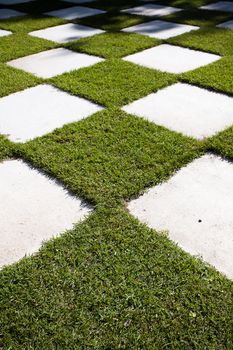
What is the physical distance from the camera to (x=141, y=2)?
7.35 meters

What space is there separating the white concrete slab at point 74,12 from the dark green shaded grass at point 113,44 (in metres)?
1.34

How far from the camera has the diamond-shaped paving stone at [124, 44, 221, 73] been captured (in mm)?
4493

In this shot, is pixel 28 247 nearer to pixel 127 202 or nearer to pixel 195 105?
pixel 127 202

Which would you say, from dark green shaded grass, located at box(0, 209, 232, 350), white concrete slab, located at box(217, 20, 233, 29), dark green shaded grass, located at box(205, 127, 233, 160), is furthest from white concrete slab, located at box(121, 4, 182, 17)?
dark green shaded grass, located at box(0, 209, 232, 350)

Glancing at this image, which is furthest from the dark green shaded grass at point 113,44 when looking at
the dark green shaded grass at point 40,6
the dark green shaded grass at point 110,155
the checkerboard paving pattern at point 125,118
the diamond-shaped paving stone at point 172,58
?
the dark green shaded grass at point 40,6

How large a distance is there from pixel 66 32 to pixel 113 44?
3.56 feet

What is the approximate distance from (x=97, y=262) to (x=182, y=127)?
1.61m

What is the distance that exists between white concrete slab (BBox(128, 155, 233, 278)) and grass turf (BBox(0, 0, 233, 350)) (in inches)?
3.1

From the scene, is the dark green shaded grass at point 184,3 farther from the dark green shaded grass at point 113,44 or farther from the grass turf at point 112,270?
the grass turf at point 112,270

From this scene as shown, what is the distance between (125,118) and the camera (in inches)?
135

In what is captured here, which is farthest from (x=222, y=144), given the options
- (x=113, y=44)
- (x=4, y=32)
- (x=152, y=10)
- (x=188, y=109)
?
(x=152, y=10)

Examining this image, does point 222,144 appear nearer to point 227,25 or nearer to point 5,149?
point 5,149

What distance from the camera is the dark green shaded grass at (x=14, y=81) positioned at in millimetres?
4077

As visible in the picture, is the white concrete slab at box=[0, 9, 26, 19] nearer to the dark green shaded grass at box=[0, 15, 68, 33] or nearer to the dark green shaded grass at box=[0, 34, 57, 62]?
the dark green shaded grass at box=[0, 15, 68, 33]
